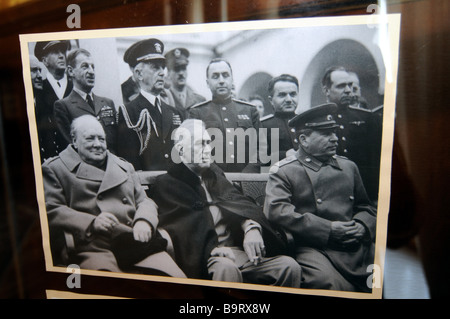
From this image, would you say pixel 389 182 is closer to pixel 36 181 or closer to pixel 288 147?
pixel 288 147

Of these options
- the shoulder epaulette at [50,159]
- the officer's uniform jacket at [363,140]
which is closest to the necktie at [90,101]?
the shoulder epaulette at [50,159]

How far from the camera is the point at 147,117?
431mm

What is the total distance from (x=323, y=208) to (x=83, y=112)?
381mm

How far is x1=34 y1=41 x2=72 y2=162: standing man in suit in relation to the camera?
1.45 feet

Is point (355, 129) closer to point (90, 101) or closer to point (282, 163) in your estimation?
point (282, 163)

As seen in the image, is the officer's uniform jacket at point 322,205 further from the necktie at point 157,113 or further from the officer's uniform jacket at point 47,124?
the officer's uniform jacket at point 47,124

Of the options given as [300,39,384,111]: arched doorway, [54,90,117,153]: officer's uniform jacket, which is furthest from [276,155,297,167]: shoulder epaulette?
[54,90,117,153]: officer's uniform jacket

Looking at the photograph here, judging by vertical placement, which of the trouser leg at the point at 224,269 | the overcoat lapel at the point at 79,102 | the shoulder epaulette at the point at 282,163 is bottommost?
the trouser leg at the point at 224,269

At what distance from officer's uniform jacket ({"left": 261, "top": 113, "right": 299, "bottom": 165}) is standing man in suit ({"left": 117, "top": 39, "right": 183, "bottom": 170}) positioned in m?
0.13

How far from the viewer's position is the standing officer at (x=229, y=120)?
1.34 ft

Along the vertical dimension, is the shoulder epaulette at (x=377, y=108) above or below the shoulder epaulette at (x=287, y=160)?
above

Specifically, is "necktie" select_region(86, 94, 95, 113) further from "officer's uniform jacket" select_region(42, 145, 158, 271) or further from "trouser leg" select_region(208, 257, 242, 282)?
"trouser leg" select_region(208, 257, 242, 282)

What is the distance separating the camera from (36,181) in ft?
1.57
